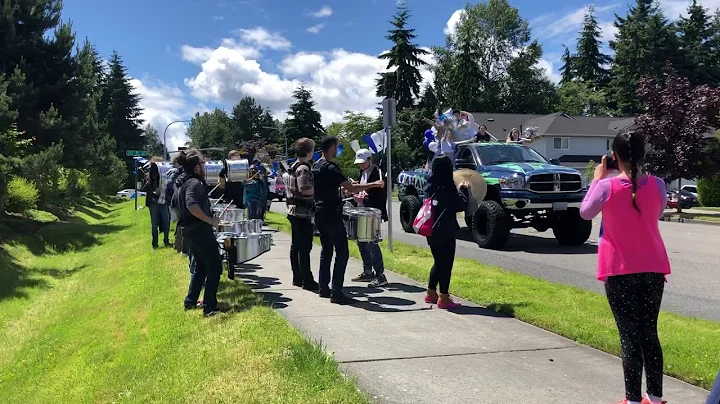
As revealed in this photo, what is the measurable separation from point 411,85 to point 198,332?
2333 inches

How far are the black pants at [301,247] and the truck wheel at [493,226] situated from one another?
5.36 meters

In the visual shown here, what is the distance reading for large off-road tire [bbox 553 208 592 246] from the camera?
13008 mm

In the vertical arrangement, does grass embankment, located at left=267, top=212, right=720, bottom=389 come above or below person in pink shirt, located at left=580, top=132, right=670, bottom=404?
below

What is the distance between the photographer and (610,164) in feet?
13.1

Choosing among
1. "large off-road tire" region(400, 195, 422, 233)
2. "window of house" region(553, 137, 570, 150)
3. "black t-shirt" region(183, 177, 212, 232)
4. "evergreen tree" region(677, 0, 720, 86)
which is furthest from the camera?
A: "evergreen tree" region(677, 0, 720, 86)

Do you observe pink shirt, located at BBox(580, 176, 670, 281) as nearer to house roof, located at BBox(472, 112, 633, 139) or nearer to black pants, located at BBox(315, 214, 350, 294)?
black pants, located at BBox(315, 214, 350, 294)

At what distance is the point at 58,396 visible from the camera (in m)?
5.90

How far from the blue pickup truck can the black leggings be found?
8.53 m

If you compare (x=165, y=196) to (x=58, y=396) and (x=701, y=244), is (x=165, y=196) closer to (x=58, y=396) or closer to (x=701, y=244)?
(x=58, y=396)

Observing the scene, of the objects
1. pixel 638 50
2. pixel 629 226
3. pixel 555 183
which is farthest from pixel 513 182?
pixel 638 50

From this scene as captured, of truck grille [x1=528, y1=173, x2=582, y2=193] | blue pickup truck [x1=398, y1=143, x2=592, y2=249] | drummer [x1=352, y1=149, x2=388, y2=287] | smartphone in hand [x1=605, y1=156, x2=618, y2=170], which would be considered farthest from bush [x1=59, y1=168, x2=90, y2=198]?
smartphone in hand [x1=605, y1=156, x2=618, y2=170]

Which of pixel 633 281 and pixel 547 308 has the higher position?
pixel 633 281

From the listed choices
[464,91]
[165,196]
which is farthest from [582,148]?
[165,196]

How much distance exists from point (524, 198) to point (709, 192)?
2293 cm
